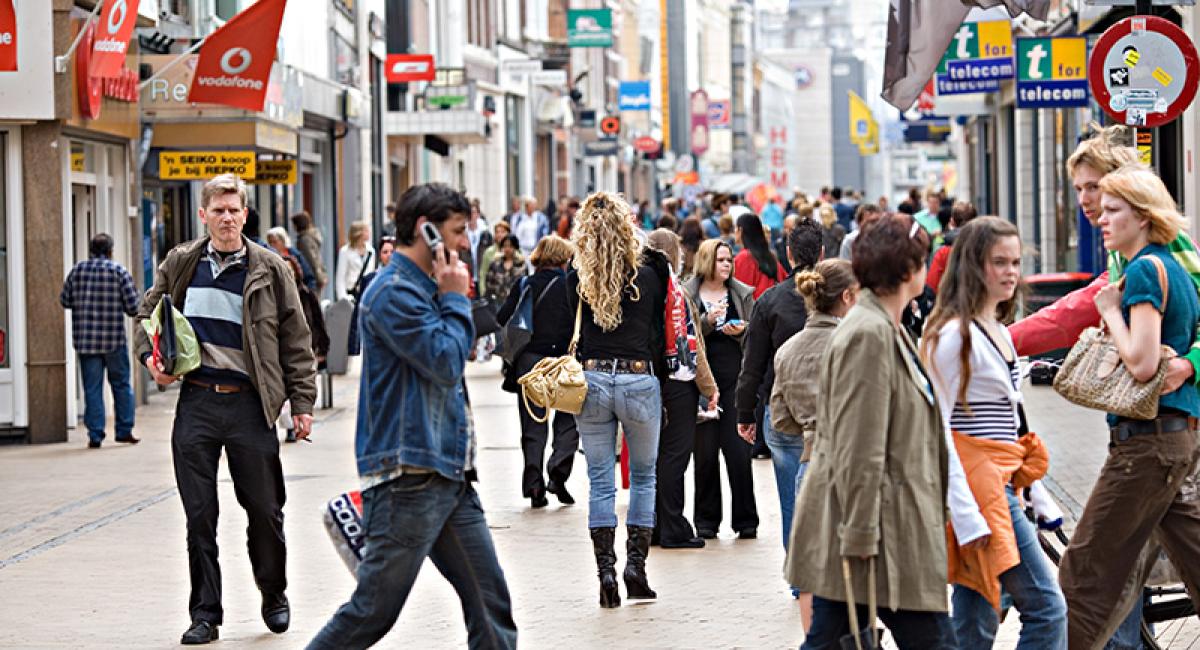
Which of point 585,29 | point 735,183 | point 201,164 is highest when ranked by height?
point 585,29

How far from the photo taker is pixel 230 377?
822cm

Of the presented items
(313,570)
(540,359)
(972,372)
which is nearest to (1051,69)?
(540,359)

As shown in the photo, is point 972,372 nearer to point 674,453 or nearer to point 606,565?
point 606,565

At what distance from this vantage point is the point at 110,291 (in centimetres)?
1628

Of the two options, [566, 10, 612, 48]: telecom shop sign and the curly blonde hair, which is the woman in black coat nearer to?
the curly blonde hair

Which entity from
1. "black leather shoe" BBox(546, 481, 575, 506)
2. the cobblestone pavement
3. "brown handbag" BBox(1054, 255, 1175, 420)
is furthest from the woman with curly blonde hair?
"black leather shoe" BBox(546, 481, 575, 506)

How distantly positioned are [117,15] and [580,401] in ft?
29.2

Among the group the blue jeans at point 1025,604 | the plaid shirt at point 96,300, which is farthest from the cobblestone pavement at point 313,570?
the blue jeans at point 1025,604

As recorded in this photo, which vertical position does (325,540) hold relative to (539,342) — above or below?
below

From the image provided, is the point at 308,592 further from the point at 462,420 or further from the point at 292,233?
the point at 292,233

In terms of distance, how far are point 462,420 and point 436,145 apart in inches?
1330

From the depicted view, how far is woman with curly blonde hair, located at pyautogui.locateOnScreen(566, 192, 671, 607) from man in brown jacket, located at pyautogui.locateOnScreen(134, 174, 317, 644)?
1.38m

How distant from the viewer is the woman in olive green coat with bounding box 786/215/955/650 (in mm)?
5445

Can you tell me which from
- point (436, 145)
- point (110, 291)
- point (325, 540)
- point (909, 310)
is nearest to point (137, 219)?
point (110, 291)
